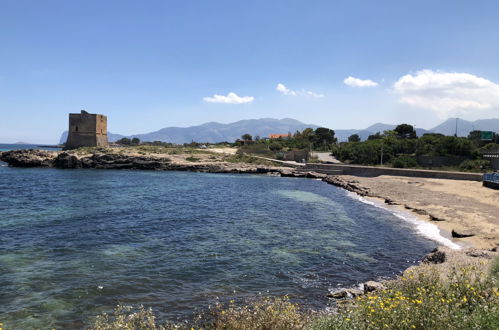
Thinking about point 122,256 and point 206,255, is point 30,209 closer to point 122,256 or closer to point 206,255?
point 122,256

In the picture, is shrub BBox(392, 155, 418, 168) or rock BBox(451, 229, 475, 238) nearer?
rock BBox(451, 229, 475, 238)

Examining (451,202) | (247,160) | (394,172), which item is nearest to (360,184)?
(394,172)

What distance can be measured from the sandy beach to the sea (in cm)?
222

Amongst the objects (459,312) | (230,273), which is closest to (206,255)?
(230,273)

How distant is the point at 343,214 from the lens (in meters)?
25.8

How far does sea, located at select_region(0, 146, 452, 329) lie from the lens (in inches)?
423

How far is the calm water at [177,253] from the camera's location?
1083 centimetres

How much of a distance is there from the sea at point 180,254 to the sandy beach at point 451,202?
7.27 feet

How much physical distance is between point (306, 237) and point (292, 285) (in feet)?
22.3

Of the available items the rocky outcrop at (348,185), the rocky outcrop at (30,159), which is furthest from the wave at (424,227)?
the rocky outcrop at (30,159)

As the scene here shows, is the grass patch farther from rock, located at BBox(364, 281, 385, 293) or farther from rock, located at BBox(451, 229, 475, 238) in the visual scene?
rock, located at BBox(364, 281, 385, 293)

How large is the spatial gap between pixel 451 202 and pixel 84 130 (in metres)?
70.6

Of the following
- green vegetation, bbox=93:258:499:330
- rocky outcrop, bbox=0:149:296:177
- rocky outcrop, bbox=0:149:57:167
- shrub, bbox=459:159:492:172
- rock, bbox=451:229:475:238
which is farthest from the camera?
rocky outcrop, bbox=0:149:57:167

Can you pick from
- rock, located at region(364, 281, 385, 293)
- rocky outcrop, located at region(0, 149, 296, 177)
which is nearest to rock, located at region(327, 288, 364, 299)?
rock, located at region(364, 281, 385, 293)
